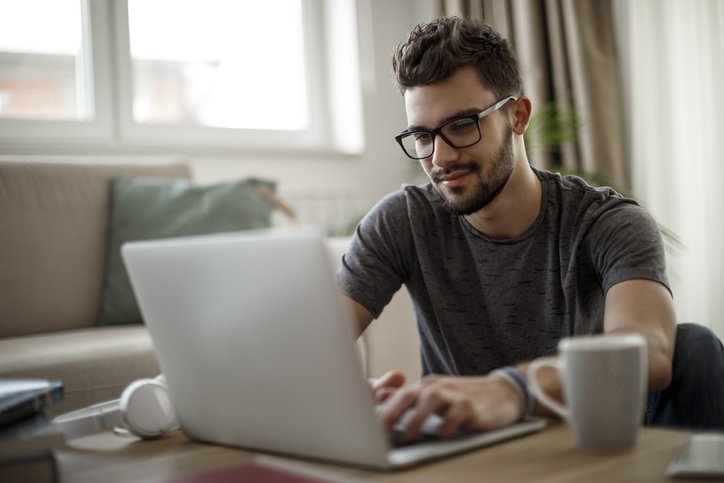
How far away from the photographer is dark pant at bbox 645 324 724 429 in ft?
3.53

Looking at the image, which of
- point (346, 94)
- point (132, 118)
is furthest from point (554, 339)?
point (346, 94)

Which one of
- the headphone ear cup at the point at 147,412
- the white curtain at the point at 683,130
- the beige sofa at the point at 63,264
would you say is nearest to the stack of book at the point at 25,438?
the headphone ear cup at the point at 147,412

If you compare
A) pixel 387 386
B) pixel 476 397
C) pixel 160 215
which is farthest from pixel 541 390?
pixel 160 215

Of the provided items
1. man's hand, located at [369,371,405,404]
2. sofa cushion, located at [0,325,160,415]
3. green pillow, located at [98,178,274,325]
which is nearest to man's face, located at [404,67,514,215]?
man's hand, located at [369,371,405,404]

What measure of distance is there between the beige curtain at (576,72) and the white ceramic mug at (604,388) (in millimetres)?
2358

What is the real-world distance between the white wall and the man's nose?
2.06m

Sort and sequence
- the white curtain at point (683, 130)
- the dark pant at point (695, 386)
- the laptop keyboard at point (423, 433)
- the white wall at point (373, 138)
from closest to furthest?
1. the laptop keyboard at point (423, 433)
2. the dark pant at point (695, 386)
3. the white curtain at point (683, 130)
4. the white wall at point (373, 138)

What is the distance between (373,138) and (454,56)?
2305 mm

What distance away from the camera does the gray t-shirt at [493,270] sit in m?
1.33

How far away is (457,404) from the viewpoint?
80 cm

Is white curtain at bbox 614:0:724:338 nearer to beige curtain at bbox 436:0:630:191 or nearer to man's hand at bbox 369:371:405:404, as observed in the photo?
beige curtain at bbox 436:0:630:191

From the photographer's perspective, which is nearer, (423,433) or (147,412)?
(423,433)

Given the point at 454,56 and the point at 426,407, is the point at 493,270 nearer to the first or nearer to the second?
the point at 454,56

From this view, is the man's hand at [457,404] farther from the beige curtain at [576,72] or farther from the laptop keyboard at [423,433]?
the beige curtain at [576,72]
